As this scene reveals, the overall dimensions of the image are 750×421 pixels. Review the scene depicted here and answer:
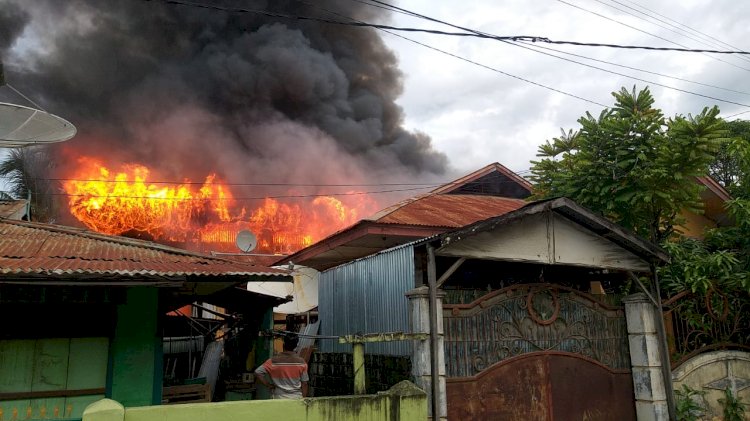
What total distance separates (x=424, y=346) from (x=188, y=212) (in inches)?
938

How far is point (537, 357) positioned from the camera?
8.32 metres

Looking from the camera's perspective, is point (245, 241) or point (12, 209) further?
point (245, 241)

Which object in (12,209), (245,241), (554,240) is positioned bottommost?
(554,240)

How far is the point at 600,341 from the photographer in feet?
30.1

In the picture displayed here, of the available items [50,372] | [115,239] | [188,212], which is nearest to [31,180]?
[188,212]

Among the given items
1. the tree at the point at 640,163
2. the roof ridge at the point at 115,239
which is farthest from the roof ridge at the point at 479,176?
the roof ridge at the point at 115,239

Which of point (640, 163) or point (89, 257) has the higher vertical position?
point (640, 163)

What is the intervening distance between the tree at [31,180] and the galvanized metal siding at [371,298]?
58.5ft

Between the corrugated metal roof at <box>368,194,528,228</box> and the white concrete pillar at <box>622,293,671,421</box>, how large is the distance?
391 centimetres

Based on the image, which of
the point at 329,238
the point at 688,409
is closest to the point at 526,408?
the point at 688,409

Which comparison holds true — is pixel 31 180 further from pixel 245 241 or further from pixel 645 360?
pixel 645 360

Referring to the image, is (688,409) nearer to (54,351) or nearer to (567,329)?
(567,329)

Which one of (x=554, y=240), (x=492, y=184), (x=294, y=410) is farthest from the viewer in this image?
(x=492, y=184)

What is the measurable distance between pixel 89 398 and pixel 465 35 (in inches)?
288
